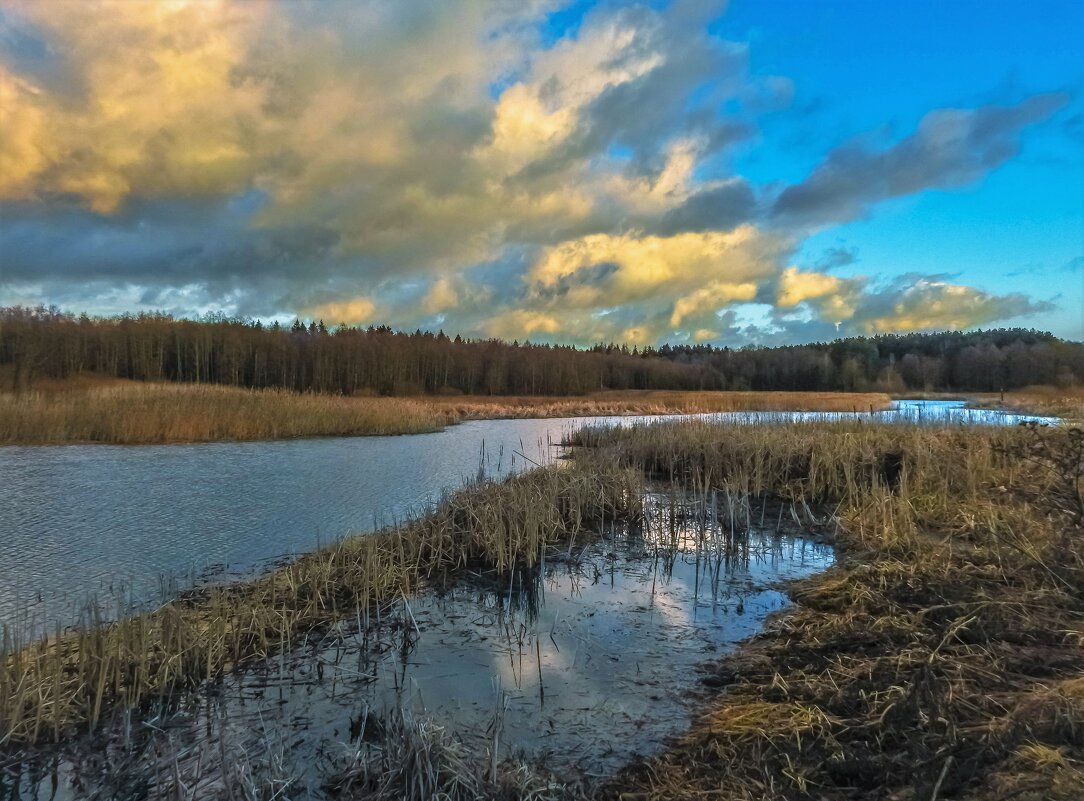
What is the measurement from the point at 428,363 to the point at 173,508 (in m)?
61.4

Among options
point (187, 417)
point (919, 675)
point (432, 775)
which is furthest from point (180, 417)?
point (919, 675)

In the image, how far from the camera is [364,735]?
407 centimetres

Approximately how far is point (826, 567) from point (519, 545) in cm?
392

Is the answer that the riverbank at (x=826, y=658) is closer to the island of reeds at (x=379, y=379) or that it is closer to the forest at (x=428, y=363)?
the island of reeds at (x=379, y=379)

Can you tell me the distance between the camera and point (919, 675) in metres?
3.64

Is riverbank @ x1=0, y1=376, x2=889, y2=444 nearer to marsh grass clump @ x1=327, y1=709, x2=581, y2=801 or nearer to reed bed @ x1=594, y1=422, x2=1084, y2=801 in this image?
reed bed @ x1=594, y1=422, x2=1084, y2=801

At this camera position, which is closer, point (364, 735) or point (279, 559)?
point (364, 735)

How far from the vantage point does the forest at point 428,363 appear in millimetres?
54375

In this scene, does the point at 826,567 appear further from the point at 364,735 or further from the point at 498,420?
the point at 498,420

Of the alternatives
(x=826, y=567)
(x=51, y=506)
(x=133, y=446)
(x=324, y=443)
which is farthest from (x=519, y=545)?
(x=133, y=446)

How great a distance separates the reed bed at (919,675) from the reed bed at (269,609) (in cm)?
339

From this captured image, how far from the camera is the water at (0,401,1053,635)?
714 centimetres

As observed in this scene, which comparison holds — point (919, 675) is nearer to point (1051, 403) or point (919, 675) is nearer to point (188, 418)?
point (188, 418)

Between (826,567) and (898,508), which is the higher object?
(898,508)
